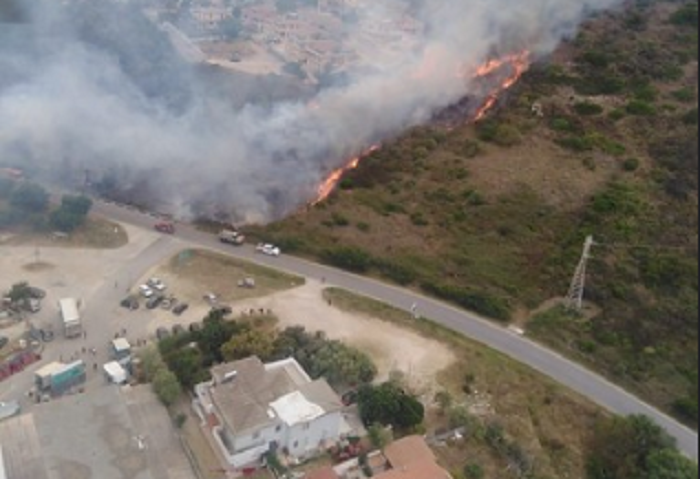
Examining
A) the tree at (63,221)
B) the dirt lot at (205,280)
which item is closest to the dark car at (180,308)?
the dirt lot at (205,280)

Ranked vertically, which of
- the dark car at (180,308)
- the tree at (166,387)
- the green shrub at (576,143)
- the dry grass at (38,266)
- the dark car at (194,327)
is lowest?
the tree at (166,387)

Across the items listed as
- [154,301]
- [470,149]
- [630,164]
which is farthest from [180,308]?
[630,164]

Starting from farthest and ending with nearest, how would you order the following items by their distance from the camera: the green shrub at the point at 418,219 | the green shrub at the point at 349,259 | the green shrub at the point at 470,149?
the green shrub at the point at 470,149 → the green shrub at the point at 418,219 → the green shrub at the point at 349,259

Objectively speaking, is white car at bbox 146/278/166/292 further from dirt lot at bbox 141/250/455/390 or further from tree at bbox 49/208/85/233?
tree at bbox 49/208/85/233

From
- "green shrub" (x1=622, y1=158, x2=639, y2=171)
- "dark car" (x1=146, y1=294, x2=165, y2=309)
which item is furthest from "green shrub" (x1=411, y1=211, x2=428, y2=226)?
"dark car" (x1=146, y1=294, x2=165, y2=309)

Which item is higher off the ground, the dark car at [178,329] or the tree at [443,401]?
the dark car at [178,329]

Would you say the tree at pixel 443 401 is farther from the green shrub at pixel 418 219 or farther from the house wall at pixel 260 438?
the green shrub at pixel 418 219
